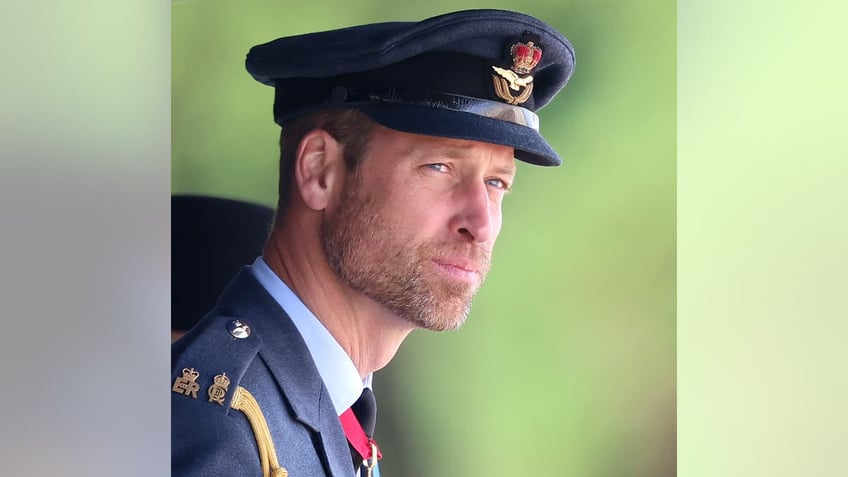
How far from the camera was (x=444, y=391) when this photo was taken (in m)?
1.55

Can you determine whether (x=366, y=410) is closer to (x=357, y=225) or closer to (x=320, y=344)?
(x=320, y=344)

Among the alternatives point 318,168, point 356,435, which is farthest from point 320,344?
point 318,168

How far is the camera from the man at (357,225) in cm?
138

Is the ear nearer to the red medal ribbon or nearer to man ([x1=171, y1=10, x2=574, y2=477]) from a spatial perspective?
man ([x1=171, y1=10, x2=574, y2=477])

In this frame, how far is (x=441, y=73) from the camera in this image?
1.41m

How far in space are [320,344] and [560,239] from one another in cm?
46

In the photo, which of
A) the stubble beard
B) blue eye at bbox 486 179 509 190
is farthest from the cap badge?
the stubble beard

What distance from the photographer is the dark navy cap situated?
138cm
